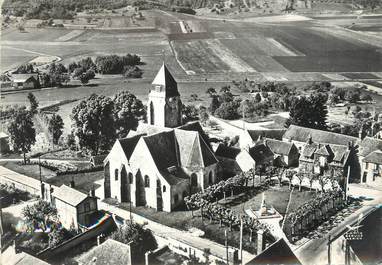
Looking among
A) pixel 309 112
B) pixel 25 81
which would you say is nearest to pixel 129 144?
pixel 25 81

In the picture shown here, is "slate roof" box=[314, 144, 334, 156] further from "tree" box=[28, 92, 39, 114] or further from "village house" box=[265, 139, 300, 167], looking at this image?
"tree" box=[28, 92, 39, 114]

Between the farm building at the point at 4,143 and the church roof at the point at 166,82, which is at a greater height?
the church roof at the point at 166,82

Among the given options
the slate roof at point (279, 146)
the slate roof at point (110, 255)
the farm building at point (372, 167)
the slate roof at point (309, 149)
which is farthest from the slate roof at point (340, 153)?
the slate roof at point (110, 255)

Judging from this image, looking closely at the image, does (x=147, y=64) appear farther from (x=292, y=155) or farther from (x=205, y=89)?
(x=292, y=155)

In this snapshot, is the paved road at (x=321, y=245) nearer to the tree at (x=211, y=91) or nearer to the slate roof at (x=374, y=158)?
the slate roof at (x=374, y=158)

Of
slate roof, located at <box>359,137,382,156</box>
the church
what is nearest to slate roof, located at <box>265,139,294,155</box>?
slate roof, located at <box>359,137,382,156</box>

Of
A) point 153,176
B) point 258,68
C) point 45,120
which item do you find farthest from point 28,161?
point 258,68

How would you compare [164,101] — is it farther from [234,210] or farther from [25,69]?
[25,69]
